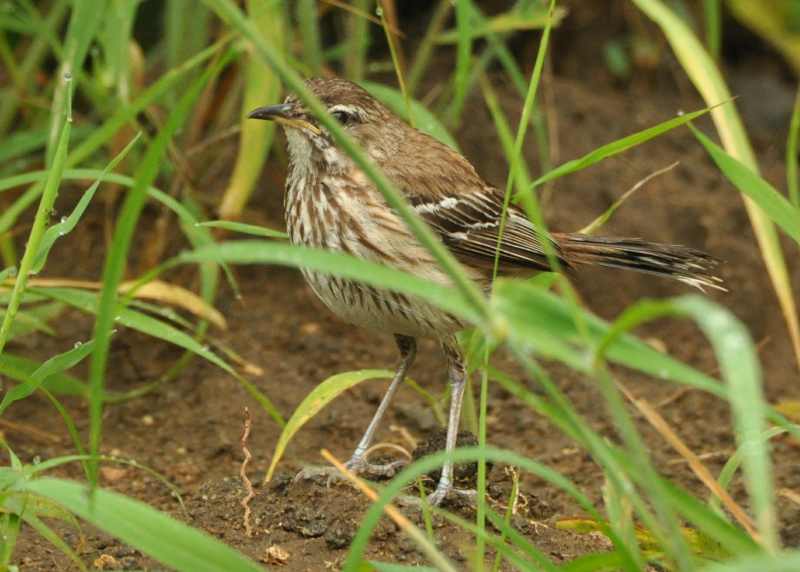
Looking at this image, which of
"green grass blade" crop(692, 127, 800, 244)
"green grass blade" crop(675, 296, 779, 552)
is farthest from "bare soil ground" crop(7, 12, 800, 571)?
"green grass blade" crop(675, 296, 779, 552)

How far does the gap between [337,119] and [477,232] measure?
2.14ft

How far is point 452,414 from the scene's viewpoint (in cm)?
470

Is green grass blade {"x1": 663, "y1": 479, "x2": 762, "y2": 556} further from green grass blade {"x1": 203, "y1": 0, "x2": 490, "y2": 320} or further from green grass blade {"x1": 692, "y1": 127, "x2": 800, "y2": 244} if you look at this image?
green grass blade {"x1": 692, "y1": 127, "x2": 800, "y2": 244}

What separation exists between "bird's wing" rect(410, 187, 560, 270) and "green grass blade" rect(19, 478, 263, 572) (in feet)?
7.10

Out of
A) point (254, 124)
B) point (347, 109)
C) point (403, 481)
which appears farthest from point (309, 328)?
point (403, 481)

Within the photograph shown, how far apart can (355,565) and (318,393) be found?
138 cm

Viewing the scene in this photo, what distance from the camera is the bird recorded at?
15.0 feet

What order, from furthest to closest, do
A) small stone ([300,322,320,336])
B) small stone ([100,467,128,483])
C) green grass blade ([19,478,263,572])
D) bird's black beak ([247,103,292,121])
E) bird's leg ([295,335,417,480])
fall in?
small stone ([300,322,320,336])
small stone ([100,467,128,483])
bird's leg ([295,335,417,480])
bird's black beak ([247,103,292,121])
green grass blade ([19,478,263,572])

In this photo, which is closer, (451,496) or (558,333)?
(558,333)

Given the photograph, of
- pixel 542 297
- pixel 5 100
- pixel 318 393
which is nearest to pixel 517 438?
pixel 318 393

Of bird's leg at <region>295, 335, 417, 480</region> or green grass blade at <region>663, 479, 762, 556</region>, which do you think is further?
bird's leg at <region>295, 335, 417, 480</region>

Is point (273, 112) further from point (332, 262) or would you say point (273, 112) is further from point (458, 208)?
point (332, 262)

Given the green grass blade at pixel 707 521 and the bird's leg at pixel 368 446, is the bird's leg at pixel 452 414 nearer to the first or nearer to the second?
the bird's leg at pixel 368 446

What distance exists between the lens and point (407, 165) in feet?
16.3
